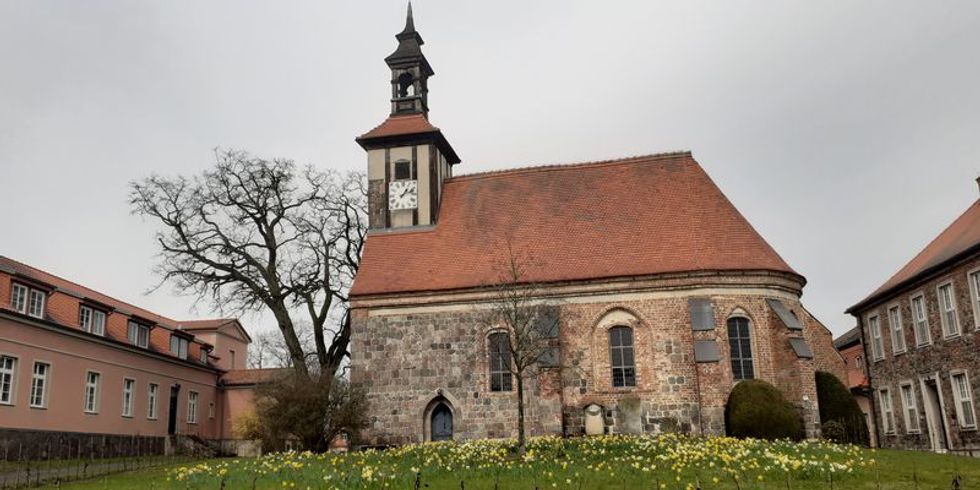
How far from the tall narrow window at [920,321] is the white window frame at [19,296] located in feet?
97.0

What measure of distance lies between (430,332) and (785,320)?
11.6 metres

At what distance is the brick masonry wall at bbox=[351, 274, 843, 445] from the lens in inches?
994

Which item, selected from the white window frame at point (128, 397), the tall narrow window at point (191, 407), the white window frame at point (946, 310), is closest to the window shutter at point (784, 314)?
the white window frame at point (946, 310)

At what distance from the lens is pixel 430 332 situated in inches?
1102

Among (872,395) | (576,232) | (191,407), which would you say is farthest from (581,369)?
(191,407)

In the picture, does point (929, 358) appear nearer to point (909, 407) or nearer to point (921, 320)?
point (921, 320)

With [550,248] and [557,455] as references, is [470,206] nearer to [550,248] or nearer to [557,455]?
[550,248]

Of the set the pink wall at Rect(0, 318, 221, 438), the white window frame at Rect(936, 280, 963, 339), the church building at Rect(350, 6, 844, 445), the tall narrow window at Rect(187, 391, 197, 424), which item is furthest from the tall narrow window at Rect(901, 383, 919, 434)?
the tall narrow window at Rect(187, 391, 197, 424)

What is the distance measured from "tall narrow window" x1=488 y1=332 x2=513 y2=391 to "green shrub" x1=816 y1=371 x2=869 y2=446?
9876 mm

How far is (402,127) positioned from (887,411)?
2131 cm

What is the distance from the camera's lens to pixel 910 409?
91.5 ft

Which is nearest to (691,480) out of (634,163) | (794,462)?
(794,462)

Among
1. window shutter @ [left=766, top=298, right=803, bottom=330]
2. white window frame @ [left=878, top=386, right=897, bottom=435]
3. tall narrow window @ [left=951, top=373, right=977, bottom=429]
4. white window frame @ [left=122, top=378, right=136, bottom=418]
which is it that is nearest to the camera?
tall narrow window @ [left=951, top=373, right=977, bottom=429]

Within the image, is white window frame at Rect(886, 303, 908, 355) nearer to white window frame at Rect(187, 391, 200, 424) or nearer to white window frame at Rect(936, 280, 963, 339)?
white window frame at Rect(936, 280, 963, 339)
